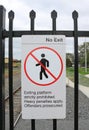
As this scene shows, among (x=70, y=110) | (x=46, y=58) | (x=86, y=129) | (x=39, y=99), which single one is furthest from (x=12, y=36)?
(x=70, y=110)

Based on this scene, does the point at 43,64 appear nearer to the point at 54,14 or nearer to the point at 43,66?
the point at 43,66

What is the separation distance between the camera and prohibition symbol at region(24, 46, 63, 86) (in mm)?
4301

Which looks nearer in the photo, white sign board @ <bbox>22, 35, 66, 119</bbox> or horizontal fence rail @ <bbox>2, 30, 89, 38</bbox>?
white sign board @ <bbox>22, 35, 66, 119</bbox>

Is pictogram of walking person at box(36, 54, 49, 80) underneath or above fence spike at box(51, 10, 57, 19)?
underneath

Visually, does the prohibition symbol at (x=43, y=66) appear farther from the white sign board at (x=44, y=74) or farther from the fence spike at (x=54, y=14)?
the fence spike at (x=54, y=14)

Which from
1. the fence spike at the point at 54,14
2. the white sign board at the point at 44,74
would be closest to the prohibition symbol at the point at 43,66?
the white sign board at the point at 44,74

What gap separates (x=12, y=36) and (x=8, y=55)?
247 millimetres

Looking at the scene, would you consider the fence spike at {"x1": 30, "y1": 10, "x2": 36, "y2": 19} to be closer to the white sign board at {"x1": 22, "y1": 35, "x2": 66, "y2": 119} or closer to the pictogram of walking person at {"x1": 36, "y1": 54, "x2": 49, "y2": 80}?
the white sign board at {"x1": 22, "y1": 35, "x2": 66, "y2": 119}

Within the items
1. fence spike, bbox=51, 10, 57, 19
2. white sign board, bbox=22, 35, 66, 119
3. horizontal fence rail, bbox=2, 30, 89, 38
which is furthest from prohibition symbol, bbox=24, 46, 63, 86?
fence spike, bbox=51, 10, 57, 19

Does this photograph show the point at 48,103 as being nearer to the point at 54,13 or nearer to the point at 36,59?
the point at 36,59

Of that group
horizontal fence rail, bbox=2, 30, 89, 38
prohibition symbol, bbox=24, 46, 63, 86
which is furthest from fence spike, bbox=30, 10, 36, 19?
prohibition symbol, bbox=24, 46, 63, 86

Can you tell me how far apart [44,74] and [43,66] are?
0.32 feet

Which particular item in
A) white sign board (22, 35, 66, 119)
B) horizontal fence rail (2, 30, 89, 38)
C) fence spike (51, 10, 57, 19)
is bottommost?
white sign board (22, 35, 66, 119)

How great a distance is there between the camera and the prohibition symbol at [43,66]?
4301mm
